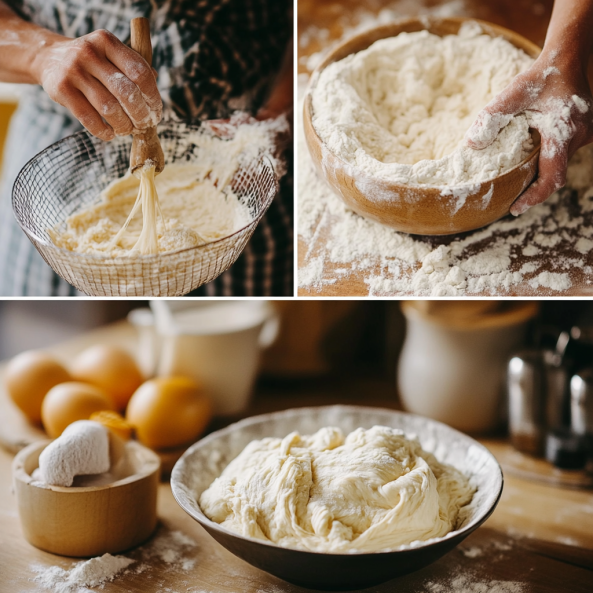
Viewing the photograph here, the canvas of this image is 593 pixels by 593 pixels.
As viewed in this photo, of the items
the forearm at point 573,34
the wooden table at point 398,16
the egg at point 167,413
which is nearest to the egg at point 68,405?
the egg at point 167,413

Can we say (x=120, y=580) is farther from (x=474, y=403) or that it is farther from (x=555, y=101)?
(x=555, y=101)

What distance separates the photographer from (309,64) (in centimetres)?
82

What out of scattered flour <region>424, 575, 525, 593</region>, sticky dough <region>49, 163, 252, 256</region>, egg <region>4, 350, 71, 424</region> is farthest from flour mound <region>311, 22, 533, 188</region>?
egg <region>4, 350, 71, 424</region>

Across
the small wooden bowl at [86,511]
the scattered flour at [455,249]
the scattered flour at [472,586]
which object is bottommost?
the scattered flour at [472,586]

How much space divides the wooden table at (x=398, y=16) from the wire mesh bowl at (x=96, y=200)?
10 centimetres

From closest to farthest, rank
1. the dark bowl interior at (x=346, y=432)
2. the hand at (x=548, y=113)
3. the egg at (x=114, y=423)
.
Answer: the dark bowl interior at (x=346, y=432) < the hand at (x=548, y=113) < the egg at (x=114, y=423)

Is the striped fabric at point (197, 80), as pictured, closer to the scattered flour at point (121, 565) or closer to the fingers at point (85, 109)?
the fingers at point (85, 109)

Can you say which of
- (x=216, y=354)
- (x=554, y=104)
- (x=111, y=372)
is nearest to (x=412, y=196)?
(x=554, y=104)

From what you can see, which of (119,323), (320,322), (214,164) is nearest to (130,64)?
(214,164)

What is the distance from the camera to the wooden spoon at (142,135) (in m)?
0.53

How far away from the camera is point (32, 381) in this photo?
79 cm

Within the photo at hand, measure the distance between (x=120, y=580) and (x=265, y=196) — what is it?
1.27 feet

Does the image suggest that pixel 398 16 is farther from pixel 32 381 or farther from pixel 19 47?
A: pixel 32 381

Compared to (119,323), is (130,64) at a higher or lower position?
higher
